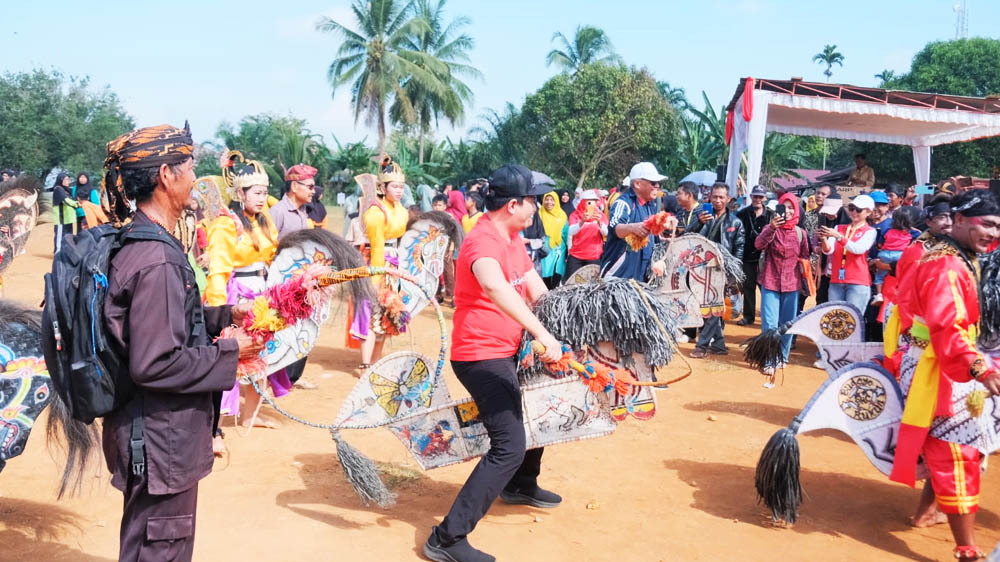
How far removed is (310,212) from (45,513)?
292 inches

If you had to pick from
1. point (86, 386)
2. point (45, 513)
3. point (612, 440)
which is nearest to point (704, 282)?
point (612, 440)

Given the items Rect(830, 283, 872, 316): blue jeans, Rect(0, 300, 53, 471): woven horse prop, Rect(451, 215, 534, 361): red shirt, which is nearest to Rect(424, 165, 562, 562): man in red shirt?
Rect(451, 215, 534, 361): red shirt

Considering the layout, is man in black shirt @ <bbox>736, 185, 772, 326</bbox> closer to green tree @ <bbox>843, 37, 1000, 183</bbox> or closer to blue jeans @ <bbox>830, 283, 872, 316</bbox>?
blue jeans @ <bbox>830, 283, 872, 316</bbox>

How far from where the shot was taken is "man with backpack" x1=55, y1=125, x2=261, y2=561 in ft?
7.51

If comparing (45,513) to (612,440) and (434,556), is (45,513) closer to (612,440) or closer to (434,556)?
(434,556)

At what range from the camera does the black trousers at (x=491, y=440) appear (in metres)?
3.74

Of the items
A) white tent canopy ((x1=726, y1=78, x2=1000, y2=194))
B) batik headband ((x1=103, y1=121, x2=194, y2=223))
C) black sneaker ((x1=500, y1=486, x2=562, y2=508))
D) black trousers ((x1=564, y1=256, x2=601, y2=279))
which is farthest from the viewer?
white tent canopy ((x1=726, y1=78, x2=1000, y2=194))

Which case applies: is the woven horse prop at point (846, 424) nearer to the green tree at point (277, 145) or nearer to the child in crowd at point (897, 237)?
the child in crowd at point (897, 237)

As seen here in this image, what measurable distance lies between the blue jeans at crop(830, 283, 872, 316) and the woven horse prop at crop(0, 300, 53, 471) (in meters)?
7.40

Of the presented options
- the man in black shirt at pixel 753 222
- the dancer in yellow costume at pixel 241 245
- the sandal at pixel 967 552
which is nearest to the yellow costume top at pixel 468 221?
the man in black shirt at pixel 753 222

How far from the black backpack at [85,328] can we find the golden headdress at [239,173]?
137 inches

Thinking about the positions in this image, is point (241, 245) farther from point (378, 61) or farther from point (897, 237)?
point (378, 61)

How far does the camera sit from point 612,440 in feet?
19.7

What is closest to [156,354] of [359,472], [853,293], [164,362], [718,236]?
[164,362]
